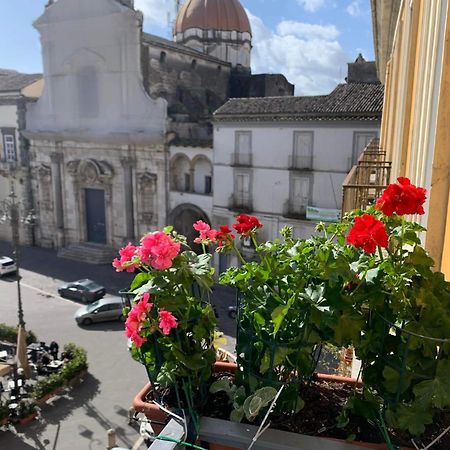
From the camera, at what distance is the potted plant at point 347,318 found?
1916mm

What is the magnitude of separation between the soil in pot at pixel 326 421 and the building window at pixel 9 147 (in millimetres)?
30428

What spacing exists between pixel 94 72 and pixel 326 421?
26.6 meters

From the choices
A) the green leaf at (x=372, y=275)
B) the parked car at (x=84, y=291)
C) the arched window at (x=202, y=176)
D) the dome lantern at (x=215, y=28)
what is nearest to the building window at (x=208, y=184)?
the arched window at (x=202, y=176)

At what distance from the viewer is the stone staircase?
26344 millimetres

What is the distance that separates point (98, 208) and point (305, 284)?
88.0 ft

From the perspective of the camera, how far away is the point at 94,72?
2591 cm

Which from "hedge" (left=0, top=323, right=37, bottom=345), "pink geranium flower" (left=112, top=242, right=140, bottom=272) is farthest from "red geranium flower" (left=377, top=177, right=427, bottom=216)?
"hedge" (left=0, top=323, right=37, bottom=345)

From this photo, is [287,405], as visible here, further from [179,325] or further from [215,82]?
[215,82]

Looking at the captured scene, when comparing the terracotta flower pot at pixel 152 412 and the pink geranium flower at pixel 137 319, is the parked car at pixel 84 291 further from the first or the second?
the pink geranium flower at pixel 137 319

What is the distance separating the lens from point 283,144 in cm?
2039

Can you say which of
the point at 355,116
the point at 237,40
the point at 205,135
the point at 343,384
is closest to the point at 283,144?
the point at 355,116

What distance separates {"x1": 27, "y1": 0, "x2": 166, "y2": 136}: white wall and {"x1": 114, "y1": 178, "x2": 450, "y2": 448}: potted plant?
2277cm

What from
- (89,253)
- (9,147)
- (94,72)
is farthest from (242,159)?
(9,147)

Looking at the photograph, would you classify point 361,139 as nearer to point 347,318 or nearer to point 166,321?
point 347,318
